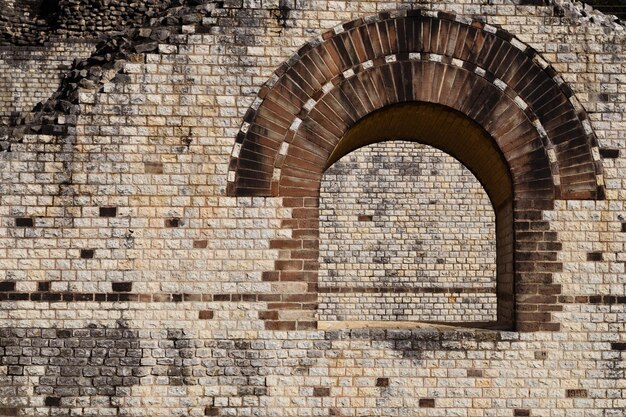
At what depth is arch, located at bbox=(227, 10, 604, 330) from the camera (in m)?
7.89

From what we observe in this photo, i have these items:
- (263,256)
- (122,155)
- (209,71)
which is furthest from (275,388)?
(209,71)

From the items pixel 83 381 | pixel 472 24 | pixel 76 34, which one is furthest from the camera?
pixel 76 34

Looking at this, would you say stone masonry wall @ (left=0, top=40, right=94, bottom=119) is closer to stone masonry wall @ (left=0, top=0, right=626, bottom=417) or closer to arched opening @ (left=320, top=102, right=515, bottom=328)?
stone masonry wall @ (left=0, top=0, right=626, bottom=417)

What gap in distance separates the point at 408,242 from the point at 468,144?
7.45 metres

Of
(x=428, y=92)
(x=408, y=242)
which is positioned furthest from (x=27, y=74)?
(x=428, y=92)

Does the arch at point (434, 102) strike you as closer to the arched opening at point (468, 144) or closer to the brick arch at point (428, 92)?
the brick arch at point (428, 92)

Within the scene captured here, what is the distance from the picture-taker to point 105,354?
24.9 ft

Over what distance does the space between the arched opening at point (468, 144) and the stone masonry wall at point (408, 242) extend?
6.51 meters

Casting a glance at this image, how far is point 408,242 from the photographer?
16078 mm

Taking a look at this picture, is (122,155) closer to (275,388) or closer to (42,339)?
(42,339)

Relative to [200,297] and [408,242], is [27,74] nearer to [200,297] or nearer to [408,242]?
[408,242]

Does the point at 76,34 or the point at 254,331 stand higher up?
the point at 76,34

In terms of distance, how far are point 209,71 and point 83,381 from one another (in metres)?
3.62

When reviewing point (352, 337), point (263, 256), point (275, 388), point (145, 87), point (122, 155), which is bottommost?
point (275, 388)
